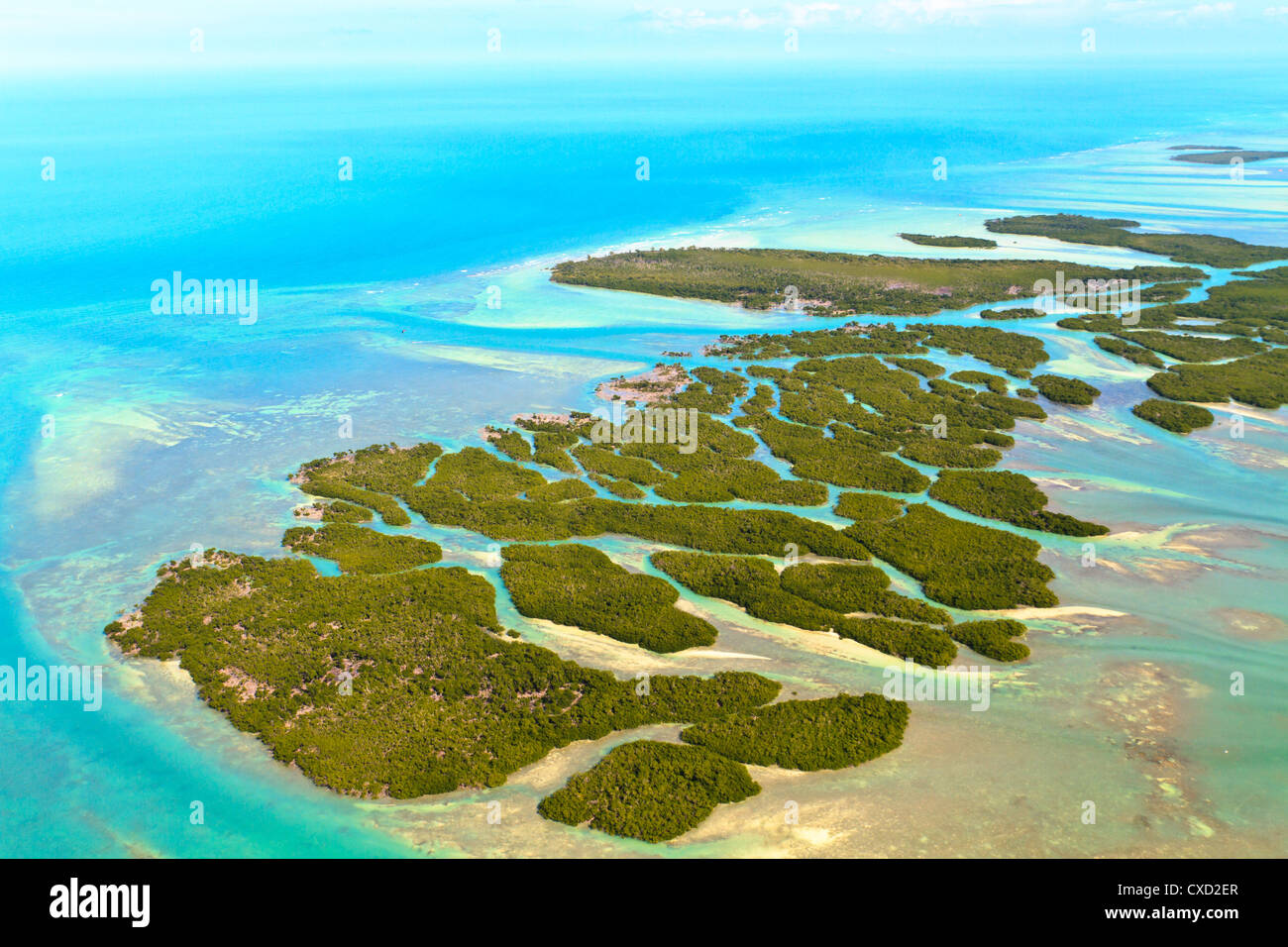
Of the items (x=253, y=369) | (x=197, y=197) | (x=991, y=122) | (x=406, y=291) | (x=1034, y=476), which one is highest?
(x=991, y=122)

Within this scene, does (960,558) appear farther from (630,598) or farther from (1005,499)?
(630,598)

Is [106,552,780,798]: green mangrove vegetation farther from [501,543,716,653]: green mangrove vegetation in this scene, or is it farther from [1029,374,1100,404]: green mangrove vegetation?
[1029,374,1100,404]: green mangrove vegetation

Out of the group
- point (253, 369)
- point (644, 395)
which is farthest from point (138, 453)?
point (644, 395)

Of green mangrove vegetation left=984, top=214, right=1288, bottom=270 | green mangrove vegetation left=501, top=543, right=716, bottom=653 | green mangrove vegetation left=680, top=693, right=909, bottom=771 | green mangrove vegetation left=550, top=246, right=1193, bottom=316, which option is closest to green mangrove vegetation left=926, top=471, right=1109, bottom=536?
green mangrove vegetation left=680, top=693, right=909, bottom=771

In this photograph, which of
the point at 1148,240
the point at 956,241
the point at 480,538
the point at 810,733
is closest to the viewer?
the point at 810,733

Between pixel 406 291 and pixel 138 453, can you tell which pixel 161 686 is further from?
pixel 406 291

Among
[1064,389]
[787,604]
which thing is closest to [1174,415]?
[1064,389]

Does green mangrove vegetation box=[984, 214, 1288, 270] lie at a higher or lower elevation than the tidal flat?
higher

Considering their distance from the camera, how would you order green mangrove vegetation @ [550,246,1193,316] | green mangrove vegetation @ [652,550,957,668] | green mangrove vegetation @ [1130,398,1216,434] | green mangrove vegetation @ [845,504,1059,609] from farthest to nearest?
green mangrove vegetation @ [550,246,1193,316] < green mangrove vegetation @ [1130,398,1216,434] < green mangrove vegetation @ [845,504,1059,609] < green mangrove vegetation @ [652,550,957,668]
